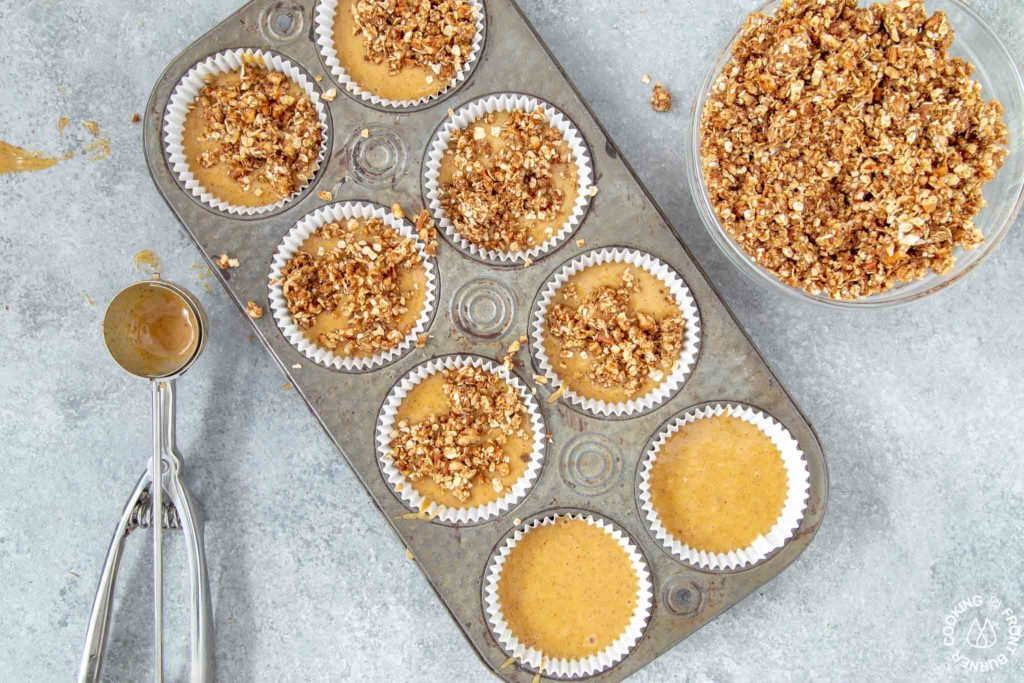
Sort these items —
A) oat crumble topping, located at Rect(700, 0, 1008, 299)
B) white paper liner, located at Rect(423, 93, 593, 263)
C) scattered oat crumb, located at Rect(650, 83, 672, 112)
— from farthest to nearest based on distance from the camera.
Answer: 1. scattered oat crumb, located at Rect(650, 83, 672, 112)
2. white paper liner, located at Rect(423, 93, 593, 263)
3. oat crumble topping, located at Rect(700, 0, 1008, 299)

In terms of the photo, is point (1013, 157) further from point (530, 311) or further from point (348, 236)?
point (348, 236)

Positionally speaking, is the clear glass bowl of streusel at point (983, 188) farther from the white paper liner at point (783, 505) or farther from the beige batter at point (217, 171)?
the beige batter at point (217, 171)

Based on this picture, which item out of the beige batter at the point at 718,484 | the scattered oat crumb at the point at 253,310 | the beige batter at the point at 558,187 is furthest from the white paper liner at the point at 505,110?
the beige batter at the point at 718,484

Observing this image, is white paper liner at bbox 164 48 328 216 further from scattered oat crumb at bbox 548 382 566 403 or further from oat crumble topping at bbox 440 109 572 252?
scattered oat crumb at bbox 548 382 566 403

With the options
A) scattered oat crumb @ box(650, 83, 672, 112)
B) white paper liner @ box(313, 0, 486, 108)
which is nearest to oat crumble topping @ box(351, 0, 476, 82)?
white paper liner @ box(313, 0, 486, 108)

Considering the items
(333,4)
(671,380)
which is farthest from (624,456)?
(333,4)

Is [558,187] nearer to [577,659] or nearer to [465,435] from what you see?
[465,435]
